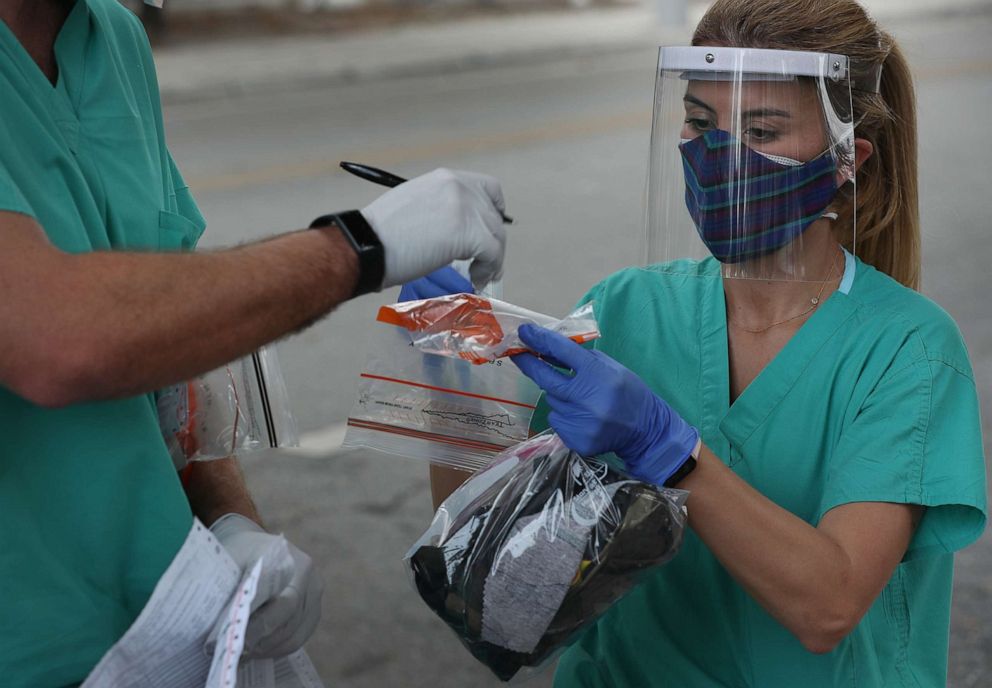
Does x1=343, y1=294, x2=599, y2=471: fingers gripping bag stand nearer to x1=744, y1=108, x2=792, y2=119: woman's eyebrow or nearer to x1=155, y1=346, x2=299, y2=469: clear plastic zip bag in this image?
x1=155, y1=346, x2=299, y2=469: clear plastic zip bag

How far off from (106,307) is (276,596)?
46 cm

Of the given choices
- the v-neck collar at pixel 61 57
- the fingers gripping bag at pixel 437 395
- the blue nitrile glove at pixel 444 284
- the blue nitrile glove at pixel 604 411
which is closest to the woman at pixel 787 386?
the blue nitrile glove at pixel 604 411

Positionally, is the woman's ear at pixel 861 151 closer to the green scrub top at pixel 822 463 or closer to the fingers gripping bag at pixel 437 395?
the green scrub top at pixel 822 463

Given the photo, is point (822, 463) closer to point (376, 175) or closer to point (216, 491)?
point (376, 175)

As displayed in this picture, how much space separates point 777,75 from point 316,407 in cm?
307

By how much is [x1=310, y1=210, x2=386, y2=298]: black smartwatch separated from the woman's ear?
90cm

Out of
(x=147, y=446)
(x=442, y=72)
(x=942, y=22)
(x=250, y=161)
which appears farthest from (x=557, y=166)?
(x=942, y=22)

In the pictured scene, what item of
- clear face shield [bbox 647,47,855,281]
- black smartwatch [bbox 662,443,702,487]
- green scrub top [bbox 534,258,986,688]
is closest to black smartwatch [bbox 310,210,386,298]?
black smartwatch [bbox 662,443,702,487]

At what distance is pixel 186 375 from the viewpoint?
132 cm

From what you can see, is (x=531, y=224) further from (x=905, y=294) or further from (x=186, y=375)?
(x=186, y=375)

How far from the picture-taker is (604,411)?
5.18 feet

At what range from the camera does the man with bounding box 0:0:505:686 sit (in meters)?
1.25

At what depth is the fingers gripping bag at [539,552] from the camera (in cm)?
151

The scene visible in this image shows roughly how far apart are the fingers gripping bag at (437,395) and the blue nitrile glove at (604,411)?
96 millimetres
